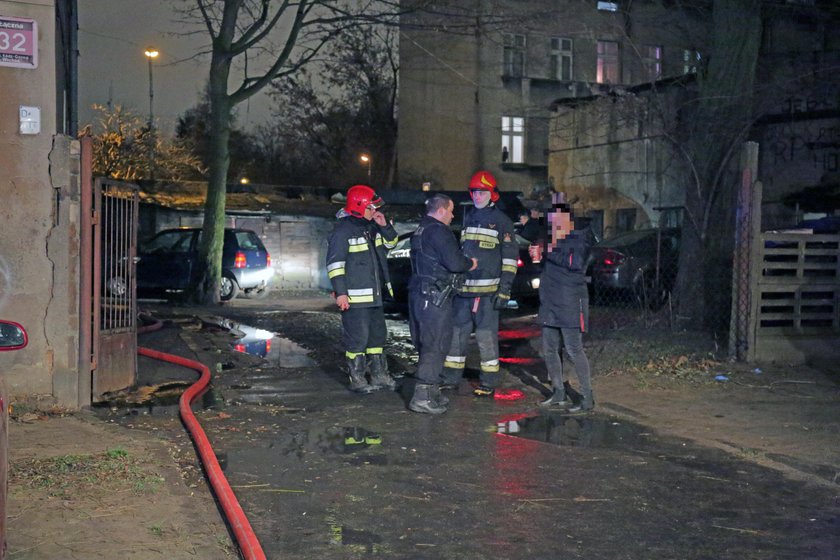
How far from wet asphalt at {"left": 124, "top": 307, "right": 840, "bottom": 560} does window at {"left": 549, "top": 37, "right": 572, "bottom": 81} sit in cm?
3005

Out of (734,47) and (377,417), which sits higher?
(734,47)

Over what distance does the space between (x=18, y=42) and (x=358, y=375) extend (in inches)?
165

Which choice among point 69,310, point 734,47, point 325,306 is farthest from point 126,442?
point 325,306

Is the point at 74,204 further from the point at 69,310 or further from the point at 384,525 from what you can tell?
the point at 384,525

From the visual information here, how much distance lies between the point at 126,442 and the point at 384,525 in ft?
8.71

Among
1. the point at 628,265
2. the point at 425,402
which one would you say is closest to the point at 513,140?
the point at 628,265

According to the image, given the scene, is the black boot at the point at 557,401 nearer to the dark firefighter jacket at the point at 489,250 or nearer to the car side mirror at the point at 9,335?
the dark firefighter jacket at the point at 489,250

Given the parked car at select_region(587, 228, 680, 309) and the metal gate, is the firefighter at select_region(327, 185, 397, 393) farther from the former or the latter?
the parked car at select_region(587, 228, 680, 309)

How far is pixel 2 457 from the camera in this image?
356 centimetres

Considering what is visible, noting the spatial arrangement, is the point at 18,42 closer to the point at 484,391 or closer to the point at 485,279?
the point at 485,279

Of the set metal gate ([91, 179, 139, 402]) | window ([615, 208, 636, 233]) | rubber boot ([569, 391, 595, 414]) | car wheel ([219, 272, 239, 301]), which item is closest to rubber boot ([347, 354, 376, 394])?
rubber boot ([569, 391, 595, 414])

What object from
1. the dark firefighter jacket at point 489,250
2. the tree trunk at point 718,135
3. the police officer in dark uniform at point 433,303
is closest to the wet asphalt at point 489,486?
Result: the police officer in dark uniform at point 433,303

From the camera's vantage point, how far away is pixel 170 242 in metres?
20.7

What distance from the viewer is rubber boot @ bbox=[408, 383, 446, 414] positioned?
8.15 metres
